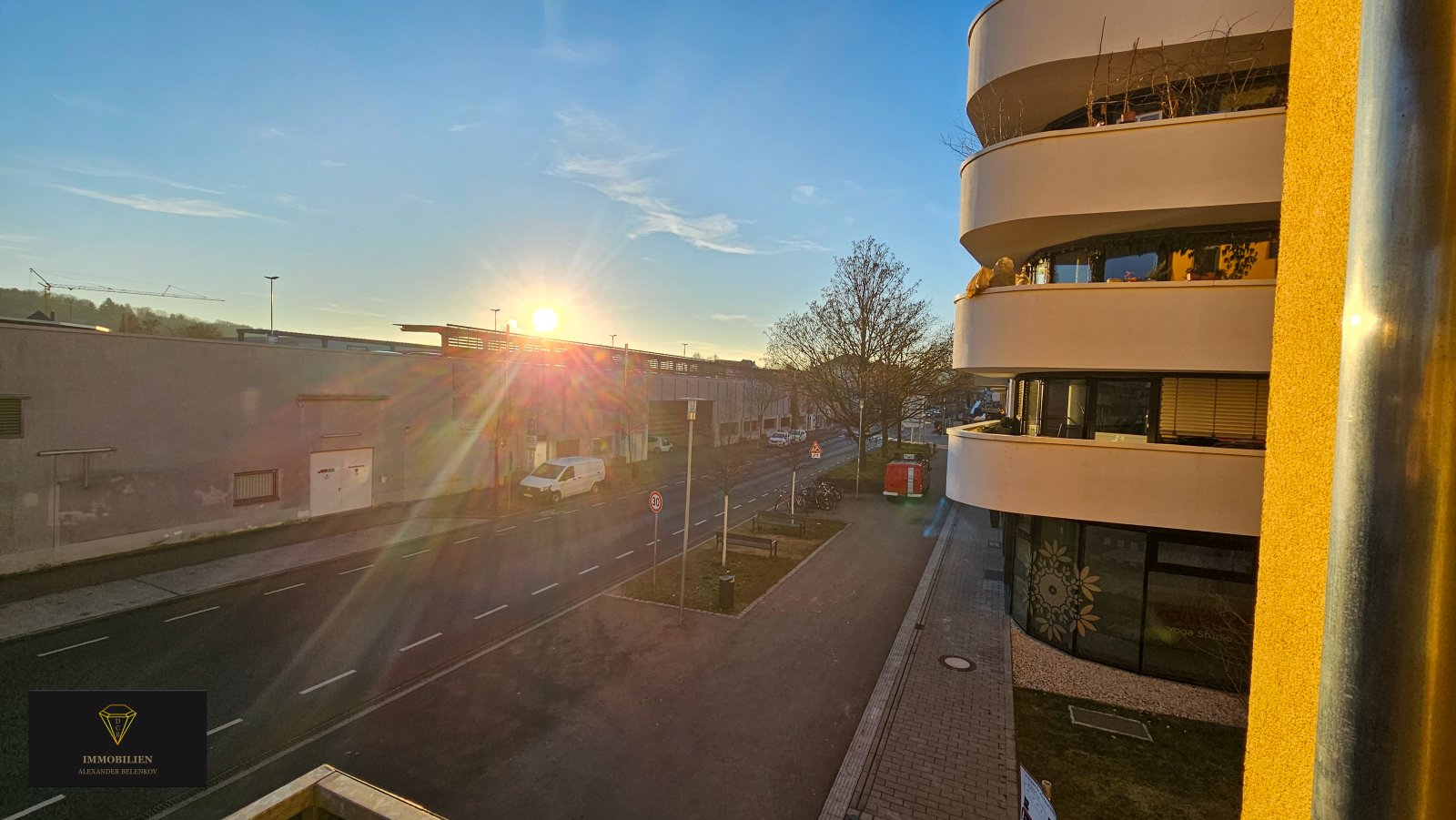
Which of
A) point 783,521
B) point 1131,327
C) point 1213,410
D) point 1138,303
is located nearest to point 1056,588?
point 1213,410

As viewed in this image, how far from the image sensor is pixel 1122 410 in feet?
34.3

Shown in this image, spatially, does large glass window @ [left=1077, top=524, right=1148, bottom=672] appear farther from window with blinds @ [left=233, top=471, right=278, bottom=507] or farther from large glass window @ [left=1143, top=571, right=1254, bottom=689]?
window with blinds @ [left=233, top=471, right=278, bottom=507]

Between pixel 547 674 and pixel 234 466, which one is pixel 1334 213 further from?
pixel 234 466

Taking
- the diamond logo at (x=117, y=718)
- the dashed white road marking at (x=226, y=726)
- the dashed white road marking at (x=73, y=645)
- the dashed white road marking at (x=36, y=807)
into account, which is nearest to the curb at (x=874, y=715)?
the diamond logo at (x=117, y=718)

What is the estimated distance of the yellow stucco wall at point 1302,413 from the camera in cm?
221

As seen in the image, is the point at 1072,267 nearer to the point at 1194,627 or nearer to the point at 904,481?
the point at 1194,627

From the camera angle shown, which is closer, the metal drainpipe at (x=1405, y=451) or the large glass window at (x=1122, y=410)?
the metal drainpipe at (x=1405, y=451)

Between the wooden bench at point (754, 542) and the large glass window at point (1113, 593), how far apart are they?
8.54 metres

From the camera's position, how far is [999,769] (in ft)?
27.1

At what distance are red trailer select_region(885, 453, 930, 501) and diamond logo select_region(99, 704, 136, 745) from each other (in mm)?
26548

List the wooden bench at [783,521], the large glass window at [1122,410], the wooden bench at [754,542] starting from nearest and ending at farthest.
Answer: the large glass window at [1122,410] → the wooden bench at [754,542] → the wooden bench at [783,521]

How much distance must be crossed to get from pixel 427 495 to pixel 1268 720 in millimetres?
27166

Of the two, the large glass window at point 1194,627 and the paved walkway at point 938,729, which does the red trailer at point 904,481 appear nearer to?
the paved walkway at point 938,729

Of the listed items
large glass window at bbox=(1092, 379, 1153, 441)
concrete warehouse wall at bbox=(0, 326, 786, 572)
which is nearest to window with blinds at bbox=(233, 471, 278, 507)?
concrete warehouse wall at bbox=(0, 326, 786, 572)
